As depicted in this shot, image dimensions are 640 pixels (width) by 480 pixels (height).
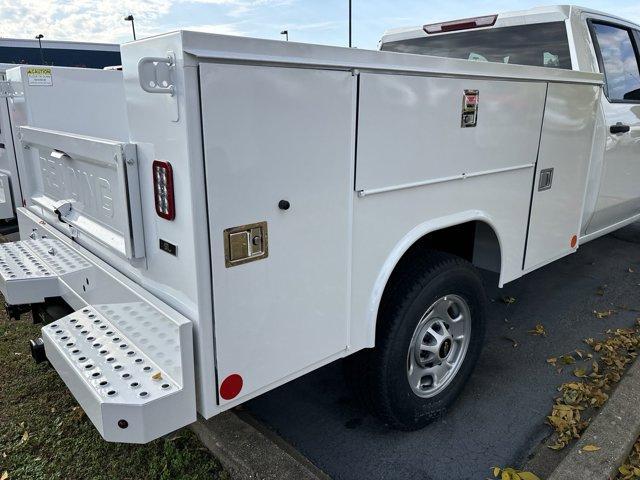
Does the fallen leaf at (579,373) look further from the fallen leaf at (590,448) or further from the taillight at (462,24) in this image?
the taillight at (462,24)

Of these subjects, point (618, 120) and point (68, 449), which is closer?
point (68, 449)

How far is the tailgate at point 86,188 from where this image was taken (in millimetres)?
1892

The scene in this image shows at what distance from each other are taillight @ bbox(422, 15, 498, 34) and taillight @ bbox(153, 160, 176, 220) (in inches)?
126

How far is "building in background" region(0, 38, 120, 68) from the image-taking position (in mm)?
31938

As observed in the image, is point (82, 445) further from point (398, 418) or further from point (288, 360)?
point (398, 418)

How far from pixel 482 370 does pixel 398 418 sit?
1059 mm

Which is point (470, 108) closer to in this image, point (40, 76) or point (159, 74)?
point (159, 74)

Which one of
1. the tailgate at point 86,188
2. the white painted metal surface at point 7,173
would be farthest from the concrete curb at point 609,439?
the white painted metal surface at point 7,173

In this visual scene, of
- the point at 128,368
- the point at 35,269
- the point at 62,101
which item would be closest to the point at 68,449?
the point at 35,269

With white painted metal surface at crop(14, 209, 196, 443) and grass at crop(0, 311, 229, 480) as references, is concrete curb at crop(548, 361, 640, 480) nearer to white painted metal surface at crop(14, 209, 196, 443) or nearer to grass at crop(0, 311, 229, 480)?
grass at crop(0, 311, 229, 480)

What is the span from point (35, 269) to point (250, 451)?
1.35 metres

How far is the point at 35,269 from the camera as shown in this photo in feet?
8.50

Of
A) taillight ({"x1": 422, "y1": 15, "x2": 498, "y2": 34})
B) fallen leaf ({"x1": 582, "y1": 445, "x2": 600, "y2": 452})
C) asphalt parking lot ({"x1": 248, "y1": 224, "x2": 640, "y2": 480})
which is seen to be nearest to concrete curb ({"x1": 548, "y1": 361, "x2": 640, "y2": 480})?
fallen leaf ({"x1": 582, "y1": 445, "x2": 600, "y2": 452})

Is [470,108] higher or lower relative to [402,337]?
higher
